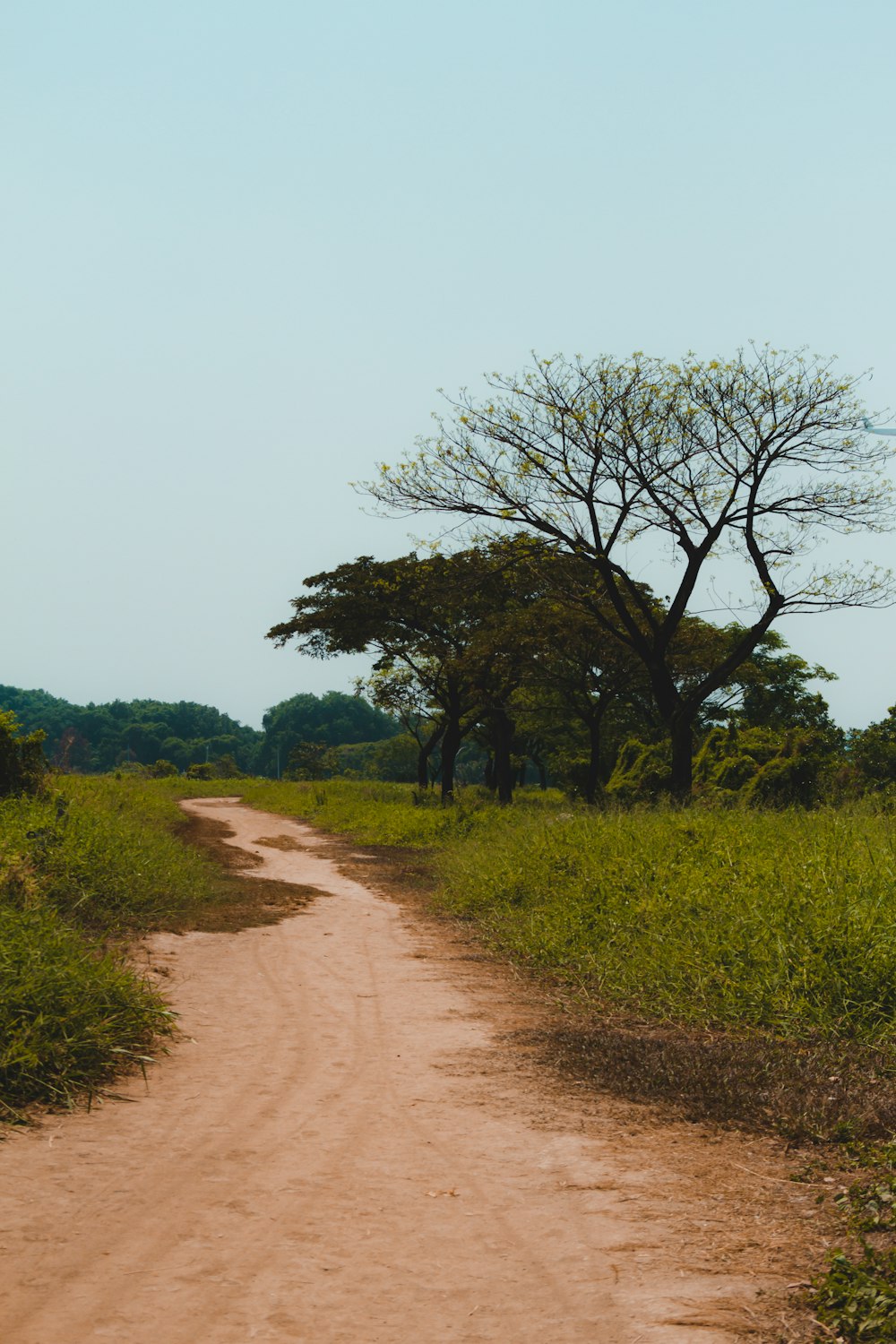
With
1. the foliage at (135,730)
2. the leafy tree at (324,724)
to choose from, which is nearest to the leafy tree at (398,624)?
the foliage at (135,730)

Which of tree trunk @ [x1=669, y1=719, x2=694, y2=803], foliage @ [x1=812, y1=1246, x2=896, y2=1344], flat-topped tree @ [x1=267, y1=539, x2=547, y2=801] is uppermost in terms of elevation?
flat-topped tree @ [x1=267, y1=539, x2=547, y2=801]

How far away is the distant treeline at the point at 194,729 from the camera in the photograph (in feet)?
355

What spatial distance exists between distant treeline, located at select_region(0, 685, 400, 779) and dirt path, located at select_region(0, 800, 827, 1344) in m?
95.6

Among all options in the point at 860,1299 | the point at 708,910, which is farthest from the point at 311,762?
the point at 860,1299

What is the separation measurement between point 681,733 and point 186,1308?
1572cm

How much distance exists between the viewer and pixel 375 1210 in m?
3.75

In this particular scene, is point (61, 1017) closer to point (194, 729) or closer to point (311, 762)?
point (311, 762)

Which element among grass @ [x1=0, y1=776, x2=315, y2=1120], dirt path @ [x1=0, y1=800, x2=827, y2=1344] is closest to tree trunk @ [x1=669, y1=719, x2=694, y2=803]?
grass @ [x1=0, y1=776, x2=315, y2=1120]

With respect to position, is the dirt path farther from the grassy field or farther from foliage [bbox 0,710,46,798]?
foliage [bbox 0,710,46,798]

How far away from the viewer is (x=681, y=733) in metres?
17.9

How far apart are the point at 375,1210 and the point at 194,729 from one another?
395 feet

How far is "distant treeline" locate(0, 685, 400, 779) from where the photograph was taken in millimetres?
108125

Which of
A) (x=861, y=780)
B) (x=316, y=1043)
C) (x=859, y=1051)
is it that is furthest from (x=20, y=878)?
(x=861, y=780)

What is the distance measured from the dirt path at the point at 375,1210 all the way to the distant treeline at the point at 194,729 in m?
95.6
